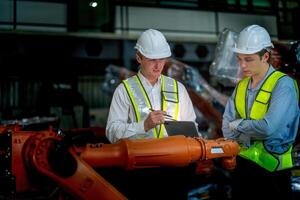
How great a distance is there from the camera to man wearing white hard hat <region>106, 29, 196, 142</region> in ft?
9.99

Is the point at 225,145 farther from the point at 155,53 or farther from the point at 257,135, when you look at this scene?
the point at 155,53

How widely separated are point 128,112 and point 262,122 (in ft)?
3.40

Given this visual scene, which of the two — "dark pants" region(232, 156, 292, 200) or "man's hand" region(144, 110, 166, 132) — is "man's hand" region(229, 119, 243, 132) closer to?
"dark pants" region(232, 156, 292, 200)

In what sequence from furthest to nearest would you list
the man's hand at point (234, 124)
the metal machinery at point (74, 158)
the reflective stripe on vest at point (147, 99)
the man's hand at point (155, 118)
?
the reflective stripe on vest at point (147, 99) → the man's hand at point (234, 124) → the man's hand at point (155, 118) → the metal machinery at point (74, 158)

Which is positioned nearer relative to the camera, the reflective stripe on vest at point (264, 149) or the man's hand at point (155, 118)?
the man's hand at point (155, 118)

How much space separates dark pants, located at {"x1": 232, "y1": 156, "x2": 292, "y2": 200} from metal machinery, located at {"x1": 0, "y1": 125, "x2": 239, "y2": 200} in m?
0.57

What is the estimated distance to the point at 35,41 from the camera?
27.7 feet

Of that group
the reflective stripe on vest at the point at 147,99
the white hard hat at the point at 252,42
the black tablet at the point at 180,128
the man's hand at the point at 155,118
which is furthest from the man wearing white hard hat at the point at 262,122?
the man's hand at the point at 155,118

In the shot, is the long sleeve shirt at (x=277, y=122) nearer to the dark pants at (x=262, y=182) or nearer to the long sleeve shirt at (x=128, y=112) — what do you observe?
the dark pants at (x=262, y=182)

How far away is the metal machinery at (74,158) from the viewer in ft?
7.54

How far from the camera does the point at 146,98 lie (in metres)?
3.13

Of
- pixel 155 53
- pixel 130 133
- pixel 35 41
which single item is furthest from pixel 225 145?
pixel 35 41

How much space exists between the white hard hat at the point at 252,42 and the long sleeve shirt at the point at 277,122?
0.21 m

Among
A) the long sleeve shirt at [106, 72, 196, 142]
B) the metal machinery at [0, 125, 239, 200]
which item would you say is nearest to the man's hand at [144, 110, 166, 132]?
the long sleeve shirt at [106, 72, 196, 142]
